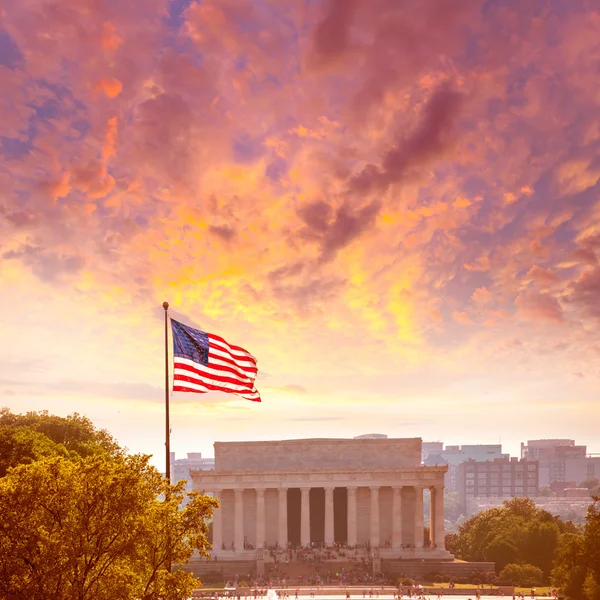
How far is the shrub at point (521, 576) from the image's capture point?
8369 centimetres

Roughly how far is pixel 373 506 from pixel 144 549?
79.0 metres

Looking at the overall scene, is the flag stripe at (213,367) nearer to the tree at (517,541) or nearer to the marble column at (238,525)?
the tree at (517,541)

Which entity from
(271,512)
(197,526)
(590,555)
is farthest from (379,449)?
(197,526)

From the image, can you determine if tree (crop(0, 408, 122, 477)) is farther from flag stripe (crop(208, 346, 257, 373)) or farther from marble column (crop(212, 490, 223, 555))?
flag stripe (crop(208, 346, 257, 373))

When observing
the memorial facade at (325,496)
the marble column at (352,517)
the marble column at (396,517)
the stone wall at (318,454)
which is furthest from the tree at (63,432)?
the marble column at (396,517)

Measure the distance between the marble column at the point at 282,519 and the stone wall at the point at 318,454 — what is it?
17.1ft

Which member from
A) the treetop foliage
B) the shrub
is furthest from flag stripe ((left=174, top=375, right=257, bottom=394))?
the shrub

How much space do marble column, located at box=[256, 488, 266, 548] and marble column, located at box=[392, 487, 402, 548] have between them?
18.3 metres

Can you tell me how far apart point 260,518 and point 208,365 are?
73.0 meters

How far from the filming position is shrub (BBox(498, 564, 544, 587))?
8369cm

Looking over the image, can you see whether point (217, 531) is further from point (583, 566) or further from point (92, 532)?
point (92, 532)

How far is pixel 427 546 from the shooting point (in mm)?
103812

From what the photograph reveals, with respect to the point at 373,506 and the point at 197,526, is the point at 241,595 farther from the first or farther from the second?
the point at 197,526

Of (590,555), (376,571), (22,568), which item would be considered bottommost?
(376,571)
